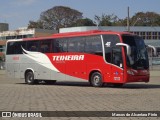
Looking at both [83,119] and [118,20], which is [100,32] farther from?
[118,20]

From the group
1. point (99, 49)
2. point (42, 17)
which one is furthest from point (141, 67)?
point (42, 17)

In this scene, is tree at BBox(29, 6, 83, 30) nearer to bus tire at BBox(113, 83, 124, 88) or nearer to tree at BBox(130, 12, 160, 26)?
tree at BBox(130, 12, 160, 26)

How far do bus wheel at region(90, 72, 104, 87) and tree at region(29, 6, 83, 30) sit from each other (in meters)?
92.5

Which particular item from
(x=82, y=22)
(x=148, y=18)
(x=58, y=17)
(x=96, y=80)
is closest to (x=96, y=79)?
(x=96, y=80)

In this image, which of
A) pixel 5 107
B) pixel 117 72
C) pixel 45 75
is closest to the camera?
pixel 5 107

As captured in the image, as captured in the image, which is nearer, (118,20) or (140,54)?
(140,54)

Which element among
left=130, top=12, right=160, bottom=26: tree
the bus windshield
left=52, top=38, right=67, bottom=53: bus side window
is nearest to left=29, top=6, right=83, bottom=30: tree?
left=130, top=12, right=160, bottom=26: tree

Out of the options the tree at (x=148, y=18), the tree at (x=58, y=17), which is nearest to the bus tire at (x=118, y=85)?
the tree at (x=58, y=17)

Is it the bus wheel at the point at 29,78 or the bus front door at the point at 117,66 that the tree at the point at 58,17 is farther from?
the bus front door at the point at 117,66

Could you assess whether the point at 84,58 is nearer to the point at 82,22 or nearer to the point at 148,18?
the point at 82,22

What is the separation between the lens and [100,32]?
2455cm

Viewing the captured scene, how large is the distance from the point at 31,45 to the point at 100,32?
6536mm

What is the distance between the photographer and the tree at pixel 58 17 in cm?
11675

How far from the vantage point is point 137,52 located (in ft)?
78.4
